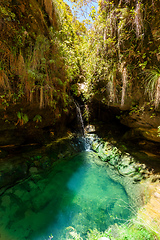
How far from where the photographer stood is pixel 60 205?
2898 millimetres

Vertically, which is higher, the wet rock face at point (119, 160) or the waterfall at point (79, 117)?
the waterfall at point (79, 117)

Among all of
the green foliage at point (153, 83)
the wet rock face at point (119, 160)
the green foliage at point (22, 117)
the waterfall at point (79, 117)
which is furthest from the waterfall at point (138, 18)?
the green foliage at point (22, 117)

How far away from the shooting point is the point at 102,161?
186 inches

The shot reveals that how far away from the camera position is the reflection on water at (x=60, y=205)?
7.70 ft

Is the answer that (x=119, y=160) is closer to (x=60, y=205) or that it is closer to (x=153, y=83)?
(x=60, y=205)

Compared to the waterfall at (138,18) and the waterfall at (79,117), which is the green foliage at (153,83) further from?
the waterfall at (79,117)

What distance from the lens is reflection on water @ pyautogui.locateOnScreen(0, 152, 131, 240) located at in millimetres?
2348

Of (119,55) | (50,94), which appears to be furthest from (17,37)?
(119,55)

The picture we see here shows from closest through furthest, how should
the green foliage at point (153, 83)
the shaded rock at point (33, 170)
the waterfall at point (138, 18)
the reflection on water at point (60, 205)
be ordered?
the reflection on water at point (60, 205) < the green foliage at point (153, 83) < the waterfall at point (138, 18) < the shaded rock at point (33, 170)

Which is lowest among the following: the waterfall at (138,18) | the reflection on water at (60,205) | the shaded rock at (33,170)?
the reflection on water at (60,205)

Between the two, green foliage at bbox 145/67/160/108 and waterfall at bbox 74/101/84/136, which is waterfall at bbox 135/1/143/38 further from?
waterfall at bbox 74/101/84/136

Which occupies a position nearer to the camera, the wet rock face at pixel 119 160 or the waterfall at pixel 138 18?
the waterfall at pixel 138 18

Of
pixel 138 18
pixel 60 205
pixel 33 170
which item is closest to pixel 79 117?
pixel 33 170

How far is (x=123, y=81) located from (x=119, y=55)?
102cm
